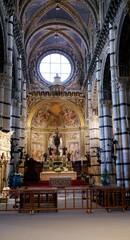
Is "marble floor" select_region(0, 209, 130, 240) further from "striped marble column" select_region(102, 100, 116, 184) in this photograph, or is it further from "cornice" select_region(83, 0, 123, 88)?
"cornice" select_region(83, 0, 123, 88)

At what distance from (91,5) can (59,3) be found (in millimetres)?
4468

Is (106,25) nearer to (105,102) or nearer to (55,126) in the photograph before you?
(105,102)

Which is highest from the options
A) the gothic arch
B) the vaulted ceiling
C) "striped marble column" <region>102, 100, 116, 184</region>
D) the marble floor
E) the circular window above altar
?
the vaulted ceiling

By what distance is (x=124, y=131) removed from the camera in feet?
49.5

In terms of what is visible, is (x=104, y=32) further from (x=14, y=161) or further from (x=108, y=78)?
(x=14, y=161)

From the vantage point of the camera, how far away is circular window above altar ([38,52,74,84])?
113 feet

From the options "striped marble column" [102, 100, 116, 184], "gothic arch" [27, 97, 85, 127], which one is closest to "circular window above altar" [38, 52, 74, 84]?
"gothic arch" [27, 97, 85, 127]

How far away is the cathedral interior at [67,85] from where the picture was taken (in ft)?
51.4

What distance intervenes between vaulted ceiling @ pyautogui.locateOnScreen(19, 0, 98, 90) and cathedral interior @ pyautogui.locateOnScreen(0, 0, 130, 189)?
0.10 metres

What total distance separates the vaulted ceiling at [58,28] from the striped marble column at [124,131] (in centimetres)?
975

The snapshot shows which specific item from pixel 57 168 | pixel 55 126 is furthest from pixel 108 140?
pixel 55 126

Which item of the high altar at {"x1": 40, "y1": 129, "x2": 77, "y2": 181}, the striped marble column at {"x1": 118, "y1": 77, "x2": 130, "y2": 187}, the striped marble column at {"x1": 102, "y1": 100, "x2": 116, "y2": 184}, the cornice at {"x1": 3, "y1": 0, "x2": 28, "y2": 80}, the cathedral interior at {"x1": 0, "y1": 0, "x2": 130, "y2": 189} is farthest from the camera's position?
the high altar at {"x1": 40, "y1": 129, "x2": 77, "y2": 181}

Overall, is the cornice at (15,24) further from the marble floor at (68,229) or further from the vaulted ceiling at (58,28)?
the marble floor at (68,229)

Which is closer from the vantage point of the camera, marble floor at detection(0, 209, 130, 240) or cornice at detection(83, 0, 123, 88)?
marble floor at detection(0, 209, 130, 240)
